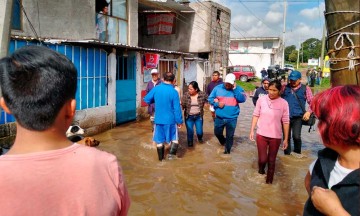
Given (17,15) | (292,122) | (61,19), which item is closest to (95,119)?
(61,19)

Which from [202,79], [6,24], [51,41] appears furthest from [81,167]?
[202,79]

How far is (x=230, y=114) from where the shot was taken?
658 centimetres

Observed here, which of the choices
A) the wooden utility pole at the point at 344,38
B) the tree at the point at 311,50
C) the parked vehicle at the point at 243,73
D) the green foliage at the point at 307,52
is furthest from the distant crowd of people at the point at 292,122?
the tree at the point at 311,50

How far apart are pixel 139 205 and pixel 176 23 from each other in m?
14.7

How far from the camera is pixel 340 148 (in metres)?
1.64

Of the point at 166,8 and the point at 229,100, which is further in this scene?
the point at 166,8

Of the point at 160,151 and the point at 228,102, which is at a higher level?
the point at 228,102

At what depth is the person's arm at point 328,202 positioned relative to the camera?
151cm

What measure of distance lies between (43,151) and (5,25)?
2.57 metres

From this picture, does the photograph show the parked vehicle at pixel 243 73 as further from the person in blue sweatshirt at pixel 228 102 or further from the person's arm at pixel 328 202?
the person's arm at pixel 328 202

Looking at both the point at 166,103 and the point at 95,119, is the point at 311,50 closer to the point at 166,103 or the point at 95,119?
the point at 95,119

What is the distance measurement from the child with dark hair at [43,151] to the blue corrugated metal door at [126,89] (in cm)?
895

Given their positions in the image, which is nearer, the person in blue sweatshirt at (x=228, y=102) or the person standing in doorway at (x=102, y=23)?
the person in blue sweatshirt at (x=228, y=102)

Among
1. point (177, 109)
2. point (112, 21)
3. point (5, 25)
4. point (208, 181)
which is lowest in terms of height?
point (208, 181)
